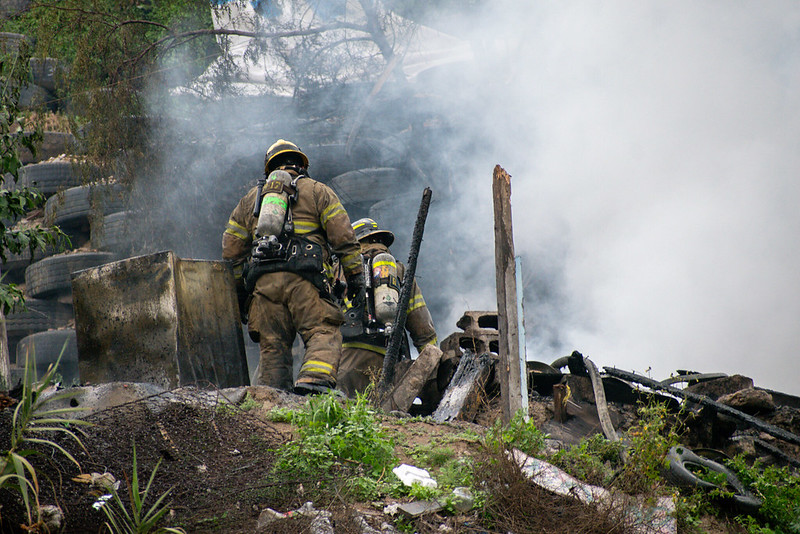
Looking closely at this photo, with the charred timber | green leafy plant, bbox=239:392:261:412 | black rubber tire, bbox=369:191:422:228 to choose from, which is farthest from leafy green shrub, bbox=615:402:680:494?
black rubber tire, bbox=369:191:422:228

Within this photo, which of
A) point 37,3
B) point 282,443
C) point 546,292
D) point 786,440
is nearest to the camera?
point 282,443

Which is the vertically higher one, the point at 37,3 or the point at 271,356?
the point at 37,3

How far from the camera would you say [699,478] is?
4.54 m

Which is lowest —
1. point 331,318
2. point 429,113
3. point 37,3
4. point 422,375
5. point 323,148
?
point 422,375

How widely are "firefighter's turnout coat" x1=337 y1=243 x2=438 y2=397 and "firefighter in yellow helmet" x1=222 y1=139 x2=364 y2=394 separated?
99 cm

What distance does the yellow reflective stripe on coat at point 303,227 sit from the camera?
5949mm

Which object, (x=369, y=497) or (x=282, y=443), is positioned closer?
(x=369, y=497)

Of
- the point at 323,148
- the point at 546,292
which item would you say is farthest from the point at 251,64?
the point at 546,292

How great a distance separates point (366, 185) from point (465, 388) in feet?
15.7

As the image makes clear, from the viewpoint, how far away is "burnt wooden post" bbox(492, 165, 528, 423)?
4836mm

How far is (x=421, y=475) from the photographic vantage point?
399 centimetres

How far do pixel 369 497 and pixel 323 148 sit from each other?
7.49 metres

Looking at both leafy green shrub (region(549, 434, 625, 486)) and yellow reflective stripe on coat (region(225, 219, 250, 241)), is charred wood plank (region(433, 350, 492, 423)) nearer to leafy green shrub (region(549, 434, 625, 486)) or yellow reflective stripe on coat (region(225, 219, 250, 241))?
leafy green shrub (region(549, 434, 625, 486))

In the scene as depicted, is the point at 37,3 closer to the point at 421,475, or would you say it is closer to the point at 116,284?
the point at 116,284
